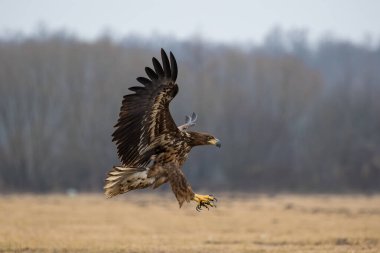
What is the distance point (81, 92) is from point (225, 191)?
51.3 feet

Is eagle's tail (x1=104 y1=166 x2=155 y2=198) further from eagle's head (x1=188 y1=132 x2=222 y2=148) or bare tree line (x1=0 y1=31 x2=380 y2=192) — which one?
bare tree line (x1=0 y1=31 x2=380 y2=192)

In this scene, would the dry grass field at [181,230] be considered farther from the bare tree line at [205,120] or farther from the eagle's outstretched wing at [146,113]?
the bare tree line at [205,120]

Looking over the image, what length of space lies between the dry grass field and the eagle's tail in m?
3.38

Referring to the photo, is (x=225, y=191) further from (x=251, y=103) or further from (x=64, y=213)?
(x=64, y=213)

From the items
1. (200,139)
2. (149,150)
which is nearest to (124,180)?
(149,150)

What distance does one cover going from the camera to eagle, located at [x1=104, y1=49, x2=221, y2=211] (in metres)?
13.0

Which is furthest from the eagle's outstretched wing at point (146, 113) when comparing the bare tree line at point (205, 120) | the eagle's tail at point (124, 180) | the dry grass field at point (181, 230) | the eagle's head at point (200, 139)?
the bare tree line at point (205, 120)

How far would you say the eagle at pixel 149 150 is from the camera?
13.0 m

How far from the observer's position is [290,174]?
6347 cm

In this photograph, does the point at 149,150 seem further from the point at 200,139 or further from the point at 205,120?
the point at 205,120

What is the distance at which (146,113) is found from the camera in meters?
13.0

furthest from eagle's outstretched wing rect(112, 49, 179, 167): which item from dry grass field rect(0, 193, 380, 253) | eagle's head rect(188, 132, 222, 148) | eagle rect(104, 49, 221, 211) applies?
dry grass field rect(0, 193, 380, 253)

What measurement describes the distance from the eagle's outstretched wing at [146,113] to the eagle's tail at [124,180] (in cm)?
16

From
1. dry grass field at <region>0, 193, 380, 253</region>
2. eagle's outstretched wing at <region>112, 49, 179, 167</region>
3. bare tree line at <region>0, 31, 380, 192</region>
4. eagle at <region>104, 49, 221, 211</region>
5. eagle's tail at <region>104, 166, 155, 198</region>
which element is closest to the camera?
eagle's outstretched wing at <region>112, 49, 179, 167</region>
